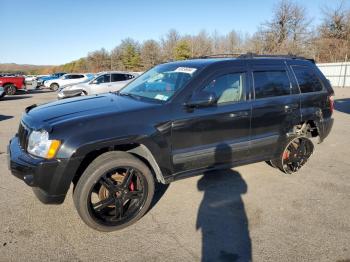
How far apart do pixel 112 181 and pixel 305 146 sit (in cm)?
332

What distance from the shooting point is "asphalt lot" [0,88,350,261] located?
3182mm

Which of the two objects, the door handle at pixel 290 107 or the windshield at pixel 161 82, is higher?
the windshield at pixel 161 82

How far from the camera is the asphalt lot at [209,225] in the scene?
318cm

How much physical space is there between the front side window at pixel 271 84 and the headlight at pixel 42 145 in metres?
2.74

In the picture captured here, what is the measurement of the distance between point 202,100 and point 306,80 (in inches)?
90.9

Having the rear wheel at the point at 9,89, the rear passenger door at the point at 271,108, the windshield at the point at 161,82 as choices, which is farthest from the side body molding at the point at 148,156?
the rear wheel at the point at 9,89

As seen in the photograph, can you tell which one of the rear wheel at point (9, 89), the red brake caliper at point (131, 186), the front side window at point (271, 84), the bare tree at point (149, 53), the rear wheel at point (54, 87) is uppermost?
the bare tree at point (149, 53)

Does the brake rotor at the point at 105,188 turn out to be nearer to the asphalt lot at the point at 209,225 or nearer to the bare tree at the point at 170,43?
the asphalt lot at the point at 209,225

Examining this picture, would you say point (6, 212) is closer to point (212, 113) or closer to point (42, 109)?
point (42, 109)

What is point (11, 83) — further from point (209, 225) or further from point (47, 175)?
point (209, 225)

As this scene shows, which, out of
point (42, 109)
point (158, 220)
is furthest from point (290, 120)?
point (42, 109)

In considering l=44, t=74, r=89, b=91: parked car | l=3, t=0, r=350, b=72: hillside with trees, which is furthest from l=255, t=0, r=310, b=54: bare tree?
l=44, t=74, r=89, b=91: parked car

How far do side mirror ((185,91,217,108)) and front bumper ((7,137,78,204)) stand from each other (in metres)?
1.49

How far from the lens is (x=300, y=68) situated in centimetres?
524
